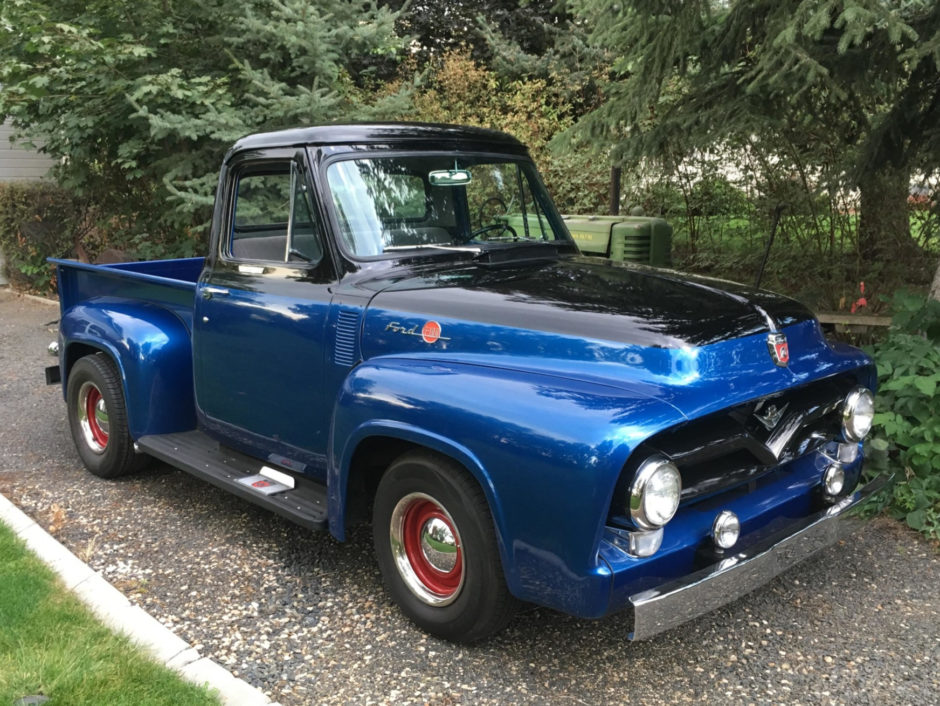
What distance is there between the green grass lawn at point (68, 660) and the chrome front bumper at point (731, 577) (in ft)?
4.91

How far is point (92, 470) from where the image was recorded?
5.31m

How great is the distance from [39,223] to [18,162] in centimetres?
235

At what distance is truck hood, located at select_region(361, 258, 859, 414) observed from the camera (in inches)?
118

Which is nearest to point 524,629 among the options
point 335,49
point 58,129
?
point 335,49

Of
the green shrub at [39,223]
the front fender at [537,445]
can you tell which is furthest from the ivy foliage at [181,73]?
the front fender at [537,445]

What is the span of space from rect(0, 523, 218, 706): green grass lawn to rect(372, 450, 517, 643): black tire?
85 centimetres

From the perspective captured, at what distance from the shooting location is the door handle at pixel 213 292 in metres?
4.32

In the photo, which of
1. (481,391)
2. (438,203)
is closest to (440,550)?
(481,391)

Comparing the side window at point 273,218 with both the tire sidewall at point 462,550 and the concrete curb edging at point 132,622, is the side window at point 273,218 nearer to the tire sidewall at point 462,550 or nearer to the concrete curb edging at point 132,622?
the tire sidewall at point 462,550

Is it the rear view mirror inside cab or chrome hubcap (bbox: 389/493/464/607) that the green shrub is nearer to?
the rear view mirror inside cab

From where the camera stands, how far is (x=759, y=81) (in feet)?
16.2

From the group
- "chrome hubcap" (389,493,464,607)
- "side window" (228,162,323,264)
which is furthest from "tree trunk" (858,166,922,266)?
"chrome hubcap" (389,493,464,607)

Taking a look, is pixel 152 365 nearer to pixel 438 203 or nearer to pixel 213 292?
pixel 213 292

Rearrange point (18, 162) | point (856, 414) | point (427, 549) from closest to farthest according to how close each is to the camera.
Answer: point (427, 549)
point (856, 414)
point (18, 162)
